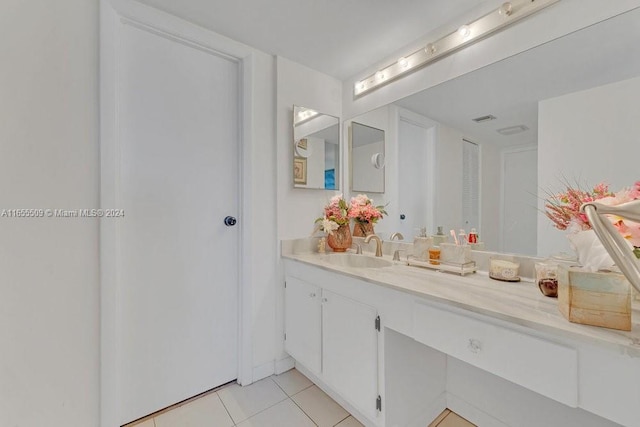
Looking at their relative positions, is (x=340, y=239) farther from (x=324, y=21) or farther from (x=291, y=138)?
(x=324, y=21)

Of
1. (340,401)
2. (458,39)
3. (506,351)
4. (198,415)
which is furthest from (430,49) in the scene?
(198,415)

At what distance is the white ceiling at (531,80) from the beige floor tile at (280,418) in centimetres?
182

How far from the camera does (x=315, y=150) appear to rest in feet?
6.92

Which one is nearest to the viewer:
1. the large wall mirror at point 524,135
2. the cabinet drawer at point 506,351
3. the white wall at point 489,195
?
the cabinet drawer at point 506,351

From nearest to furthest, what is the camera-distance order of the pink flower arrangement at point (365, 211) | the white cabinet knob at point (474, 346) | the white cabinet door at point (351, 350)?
the white cabinet knob at point (474, 346) < the white cabinet door at point (351, 350) < the pink flower arrangement at point (365, 211)

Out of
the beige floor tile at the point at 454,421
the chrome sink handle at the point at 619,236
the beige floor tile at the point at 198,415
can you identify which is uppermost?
the chrome sink handle at the point at 619,236

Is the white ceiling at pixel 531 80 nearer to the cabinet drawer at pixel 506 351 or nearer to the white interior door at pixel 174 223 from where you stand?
the cabinet drawer at pixel 506 351

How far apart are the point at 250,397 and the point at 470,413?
126 cm

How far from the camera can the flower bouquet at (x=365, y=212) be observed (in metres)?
2.02

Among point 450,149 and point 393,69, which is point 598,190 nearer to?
point 450,149

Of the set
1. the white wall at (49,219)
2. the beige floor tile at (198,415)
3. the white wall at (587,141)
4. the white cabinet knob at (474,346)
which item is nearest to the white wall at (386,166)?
the white wall at (587,141)

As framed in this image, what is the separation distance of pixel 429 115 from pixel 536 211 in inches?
31.9

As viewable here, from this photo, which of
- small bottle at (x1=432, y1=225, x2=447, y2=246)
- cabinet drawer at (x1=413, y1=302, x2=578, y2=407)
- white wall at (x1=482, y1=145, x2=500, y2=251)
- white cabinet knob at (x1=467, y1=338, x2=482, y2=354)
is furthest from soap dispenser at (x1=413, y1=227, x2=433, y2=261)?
white cabinet knob at (x1=467, y1=338, x2=482, y2=354)

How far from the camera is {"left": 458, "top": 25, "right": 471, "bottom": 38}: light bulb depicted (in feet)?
4.66
